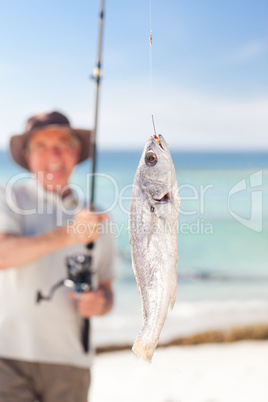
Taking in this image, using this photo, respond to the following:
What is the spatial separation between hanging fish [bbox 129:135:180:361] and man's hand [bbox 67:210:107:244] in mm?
1495

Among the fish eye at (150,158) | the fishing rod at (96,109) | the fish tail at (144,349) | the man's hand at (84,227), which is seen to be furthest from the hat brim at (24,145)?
the fish tail at (144,349)

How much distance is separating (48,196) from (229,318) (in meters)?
5.77

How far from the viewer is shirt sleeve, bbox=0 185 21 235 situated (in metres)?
2.94

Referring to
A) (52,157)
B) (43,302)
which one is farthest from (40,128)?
(43,302)

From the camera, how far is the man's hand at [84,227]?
2721 mm

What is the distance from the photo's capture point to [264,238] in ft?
54.4

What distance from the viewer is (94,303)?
295cm

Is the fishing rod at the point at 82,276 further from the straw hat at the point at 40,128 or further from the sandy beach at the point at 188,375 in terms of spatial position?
the sandy beach at the point at 188,375

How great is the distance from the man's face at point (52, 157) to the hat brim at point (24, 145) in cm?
6

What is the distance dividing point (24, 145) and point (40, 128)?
25cm

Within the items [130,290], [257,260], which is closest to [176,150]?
[257,260]

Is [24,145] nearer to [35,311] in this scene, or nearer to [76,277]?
[76,277]

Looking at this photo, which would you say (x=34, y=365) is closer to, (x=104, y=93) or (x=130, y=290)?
(x=130, y=290)

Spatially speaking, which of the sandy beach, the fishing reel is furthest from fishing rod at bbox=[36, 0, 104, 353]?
the sandy beach
